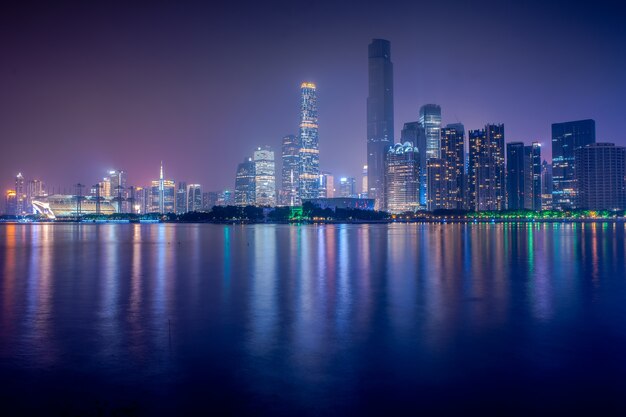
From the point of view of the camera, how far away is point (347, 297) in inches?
1112

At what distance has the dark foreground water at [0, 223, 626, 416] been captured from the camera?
12.9 metres

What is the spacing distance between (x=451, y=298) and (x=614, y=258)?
3138cm

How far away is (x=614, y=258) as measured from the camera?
5025 centimetres

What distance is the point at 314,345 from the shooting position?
18.0 metres

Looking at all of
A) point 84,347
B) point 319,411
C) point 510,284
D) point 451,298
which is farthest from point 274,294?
point 319,411

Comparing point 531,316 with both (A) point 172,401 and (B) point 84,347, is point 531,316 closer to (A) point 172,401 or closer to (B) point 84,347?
(A) point 172,401

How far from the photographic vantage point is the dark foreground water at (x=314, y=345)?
42.3ft

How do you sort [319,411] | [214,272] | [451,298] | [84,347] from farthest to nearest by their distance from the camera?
[214,272]
[451,298]
[84,347]
[319,411]

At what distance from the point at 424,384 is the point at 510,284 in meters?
21.2

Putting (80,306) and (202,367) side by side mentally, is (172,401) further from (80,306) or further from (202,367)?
(80,306)

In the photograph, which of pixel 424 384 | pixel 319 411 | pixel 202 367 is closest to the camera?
pixel 319 411

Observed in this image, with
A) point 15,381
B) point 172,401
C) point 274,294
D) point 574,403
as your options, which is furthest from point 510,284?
point 15,381

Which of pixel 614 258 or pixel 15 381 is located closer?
pixel 15 381

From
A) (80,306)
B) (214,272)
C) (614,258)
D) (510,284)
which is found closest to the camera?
(80,306)
